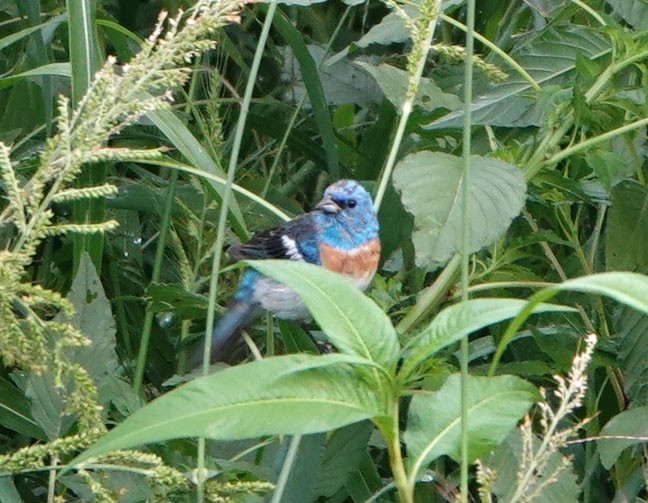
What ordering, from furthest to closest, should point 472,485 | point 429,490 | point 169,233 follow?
point 169,233 < point 472,485 < point 429,490

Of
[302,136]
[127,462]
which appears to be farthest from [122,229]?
[127,462]

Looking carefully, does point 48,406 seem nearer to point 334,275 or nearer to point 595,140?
point 334,275

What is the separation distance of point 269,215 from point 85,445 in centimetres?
159

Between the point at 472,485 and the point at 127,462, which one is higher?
the point at 127,462

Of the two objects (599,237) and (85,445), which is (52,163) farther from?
(599,237)

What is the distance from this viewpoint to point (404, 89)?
230 centimetres

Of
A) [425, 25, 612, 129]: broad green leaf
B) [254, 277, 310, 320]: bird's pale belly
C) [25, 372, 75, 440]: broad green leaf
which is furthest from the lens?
[254, 277, 310, 320]: bird's pale belly

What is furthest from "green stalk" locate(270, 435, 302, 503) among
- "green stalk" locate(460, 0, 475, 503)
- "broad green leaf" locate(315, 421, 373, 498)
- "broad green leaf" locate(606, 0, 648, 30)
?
"broad green leaf" locate(606, 0, 648, 30)

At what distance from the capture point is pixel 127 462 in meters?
1.51

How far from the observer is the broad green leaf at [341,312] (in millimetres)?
1195

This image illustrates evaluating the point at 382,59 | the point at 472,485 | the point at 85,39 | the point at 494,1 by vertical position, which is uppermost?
Result: the point at 85,39

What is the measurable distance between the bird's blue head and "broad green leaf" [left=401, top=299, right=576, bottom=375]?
1.45 meters

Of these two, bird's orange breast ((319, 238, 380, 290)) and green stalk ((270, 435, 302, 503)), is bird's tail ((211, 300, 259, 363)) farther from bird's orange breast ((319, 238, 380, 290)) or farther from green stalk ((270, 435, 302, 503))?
green stalk ((270, 435, 302, 503))

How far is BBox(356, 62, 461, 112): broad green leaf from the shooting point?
7.47 feet
